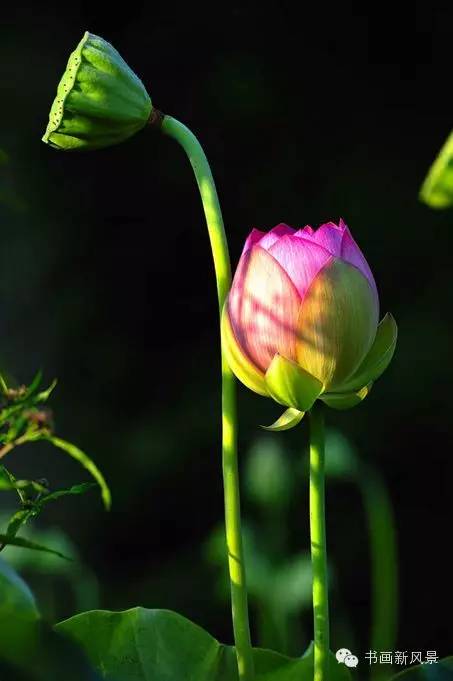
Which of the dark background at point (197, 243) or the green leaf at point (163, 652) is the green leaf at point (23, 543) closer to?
the green leaf at point (163, 652)

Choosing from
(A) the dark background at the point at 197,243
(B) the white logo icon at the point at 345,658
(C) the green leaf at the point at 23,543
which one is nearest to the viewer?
(C) the green leaf at the point at 23,543

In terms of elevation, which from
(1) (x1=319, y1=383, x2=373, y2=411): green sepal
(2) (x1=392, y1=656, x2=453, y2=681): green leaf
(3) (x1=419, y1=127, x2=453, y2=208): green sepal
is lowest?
(2) (x1=392, y1=656, x2=453, y2=681): green leaf

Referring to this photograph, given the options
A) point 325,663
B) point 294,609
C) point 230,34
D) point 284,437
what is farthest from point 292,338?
point 230,34

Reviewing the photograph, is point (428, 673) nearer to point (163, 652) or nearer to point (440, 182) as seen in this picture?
point (163, 652)

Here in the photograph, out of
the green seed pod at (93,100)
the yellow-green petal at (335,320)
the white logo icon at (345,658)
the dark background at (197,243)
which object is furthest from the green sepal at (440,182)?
the dark background at (197,243)

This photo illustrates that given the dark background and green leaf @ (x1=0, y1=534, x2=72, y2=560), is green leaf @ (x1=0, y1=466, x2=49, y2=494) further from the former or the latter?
the dark background

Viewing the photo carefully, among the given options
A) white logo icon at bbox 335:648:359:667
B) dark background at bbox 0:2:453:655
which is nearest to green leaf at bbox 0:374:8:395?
white logo icon at bbox 335:648:359:667
